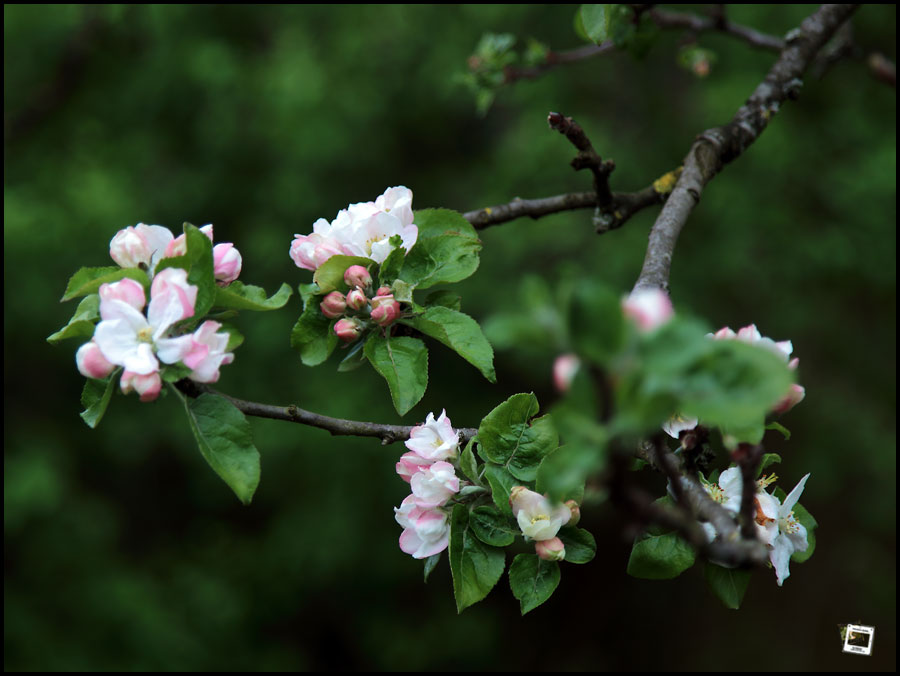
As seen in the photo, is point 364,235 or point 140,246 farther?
point 364,235

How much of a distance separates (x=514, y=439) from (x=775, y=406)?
0.96 feet

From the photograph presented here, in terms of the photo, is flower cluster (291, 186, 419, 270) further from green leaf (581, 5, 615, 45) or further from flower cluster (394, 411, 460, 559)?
green leaf (581, 5, 615, 45)

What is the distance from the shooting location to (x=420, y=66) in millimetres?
4406

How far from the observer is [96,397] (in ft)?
2.96

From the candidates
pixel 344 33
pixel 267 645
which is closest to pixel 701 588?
pixel 267 645

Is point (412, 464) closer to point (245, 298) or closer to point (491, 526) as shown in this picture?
point (491, 526)

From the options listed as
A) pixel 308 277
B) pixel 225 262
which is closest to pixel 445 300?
pixel 225 262

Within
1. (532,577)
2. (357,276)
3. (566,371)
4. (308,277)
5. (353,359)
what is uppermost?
(566,371)

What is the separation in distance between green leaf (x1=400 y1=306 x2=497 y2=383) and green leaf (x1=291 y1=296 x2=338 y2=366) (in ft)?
0.30

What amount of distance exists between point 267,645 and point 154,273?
4.27 metres

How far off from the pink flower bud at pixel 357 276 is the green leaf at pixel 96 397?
266 mm

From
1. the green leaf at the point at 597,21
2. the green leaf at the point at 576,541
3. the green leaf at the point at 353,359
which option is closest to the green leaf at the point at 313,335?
the green leaf at the point at 353,359

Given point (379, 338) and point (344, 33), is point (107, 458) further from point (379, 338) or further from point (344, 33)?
point (379, 338)

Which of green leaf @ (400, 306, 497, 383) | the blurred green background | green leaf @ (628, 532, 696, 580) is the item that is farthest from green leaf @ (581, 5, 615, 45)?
the blurred green background
